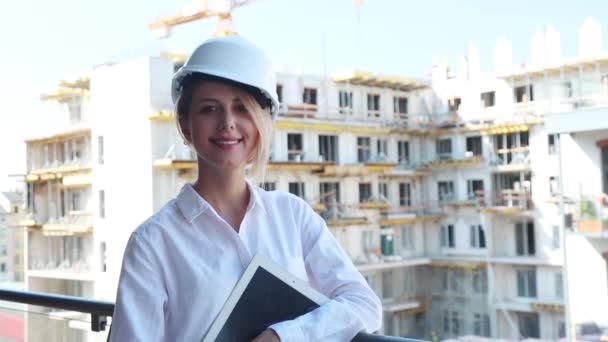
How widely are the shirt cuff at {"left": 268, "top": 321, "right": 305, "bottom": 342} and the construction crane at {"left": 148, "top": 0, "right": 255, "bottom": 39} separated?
19.2 metres

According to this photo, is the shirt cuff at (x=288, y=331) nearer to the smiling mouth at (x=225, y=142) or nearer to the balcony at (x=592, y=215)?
the smiling mouth at (x=225, y=142)

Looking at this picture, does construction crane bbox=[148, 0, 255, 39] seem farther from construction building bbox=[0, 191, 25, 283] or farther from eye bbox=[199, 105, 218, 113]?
eye bbox=[199, 105, 218, 113]

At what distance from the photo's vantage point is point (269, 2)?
69.5ft

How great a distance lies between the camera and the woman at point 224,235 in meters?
0.65

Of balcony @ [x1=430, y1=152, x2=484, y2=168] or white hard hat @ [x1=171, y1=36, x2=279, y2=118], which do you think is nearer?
white hard hat @ [x1=171, y1=36, x2=279, y2=118]

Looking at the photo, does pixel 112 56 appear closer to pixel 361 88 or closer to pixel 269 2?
pixel 361 88

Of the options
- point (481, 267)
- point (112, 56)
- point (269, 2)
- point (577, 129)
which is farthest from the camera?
point (269, 2)

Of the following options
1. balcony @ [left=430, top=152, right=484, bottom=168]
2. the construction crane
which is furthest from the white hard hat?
the construction crane

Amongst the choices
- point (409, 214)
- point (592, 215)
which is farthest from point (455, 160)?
point (592, 215)

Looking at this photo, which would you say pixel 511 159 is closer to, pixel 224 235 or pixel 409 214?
pixel 409 214

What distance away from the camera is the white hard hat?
67 cm

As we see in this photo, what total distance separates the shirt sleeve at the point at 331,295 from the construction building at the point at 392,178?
31.0 ft

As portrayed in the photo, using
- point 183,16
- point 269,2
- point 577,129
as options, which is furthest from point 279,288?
point 269,2

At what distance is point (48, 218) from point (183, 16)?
907 cm
